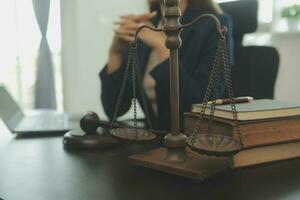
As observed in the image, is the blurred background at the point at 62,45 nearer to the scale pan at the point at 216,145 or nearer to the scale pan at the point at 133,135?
the scale pan at the point at 133,135

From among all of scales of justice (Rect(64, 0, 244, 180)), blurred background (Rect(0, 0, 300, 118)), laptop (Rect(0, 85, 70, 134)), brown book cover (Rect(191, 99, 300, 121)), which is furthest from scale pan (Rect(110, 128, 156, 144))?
blurred background (Rect(0, 0, 300, 118))

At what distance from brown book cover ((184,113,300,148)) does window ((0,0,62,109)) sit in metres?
2.34

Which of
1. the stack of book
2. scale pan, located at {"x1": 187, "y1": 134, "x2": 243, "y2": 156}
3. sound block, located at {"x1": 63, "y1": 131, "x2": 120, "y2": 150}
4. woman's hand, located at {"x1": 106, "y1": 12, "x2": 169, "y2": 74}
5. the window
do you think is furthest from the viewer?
the window

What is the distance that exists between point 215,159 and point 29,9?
2480mm

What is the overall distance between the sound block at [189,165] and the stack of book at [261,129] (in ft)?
0.13

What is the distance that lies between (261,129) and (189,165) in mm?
139

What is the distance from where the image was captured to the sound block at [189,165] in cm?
57

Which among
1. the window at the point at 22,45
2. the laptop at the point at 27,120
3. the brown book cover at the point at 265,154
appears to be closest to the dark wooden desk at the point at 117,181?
the brown book cover at the point at 265,154

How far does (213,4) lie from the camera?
1.47 meters

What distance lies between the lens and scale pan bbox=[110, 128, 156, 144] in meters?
0.65

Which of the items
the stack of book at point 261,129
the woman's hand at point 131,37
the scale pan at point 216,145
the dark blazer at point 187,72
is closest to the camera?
the scale pan at point 216,145

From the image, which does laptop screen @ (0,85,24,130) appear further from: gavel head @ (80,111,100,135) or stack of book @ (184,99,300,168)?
stack of book @ (184,99,300,168)

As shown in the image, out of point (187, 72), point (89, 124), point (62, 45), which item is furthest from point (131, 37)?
point (62, 45)

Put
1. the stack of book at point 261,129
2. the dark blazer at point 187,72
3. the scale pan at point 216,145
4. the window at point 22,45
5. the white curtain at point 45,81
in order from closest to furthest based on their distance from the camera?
the scale pan at point 216,145, the stack of book at point 261,129, the dark blazer at point 187,72, the window at point 22,45, the white curtain at point 45,81
